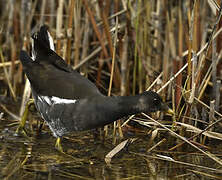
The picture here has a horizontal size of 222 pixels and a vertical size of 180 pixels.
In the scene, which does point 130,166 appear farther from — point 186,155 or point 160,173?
point 186,155

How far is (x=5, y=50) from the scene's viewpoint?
18.0 feet

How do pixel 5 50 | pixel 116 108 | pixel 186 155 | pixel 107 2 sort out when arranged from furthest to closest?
pixel 5 50, pixel 107 2, pixel 186 155, pixel 116 108

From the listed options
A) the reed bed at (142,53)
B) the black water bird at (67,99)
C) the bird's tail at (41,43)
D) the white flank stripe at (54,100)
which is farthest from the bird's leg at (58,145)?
the bird's tail at (41,43)

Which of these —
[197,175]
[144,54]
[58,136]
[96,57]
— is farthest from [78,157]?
[96,57]

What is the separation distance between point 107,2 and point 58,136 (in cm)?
153

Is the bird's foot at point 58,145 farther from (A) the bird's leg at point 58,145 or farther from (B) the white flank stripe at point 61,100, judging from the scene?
(B) the white flank stripe at point 61,100

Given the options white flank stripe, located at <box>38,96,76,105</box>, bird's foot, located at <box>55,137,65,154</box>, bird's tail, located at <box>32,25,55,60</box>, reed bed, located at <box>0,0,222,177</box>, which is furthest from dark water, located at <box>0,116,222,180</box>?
bird's tail, located at <box>32,25,55,60</box>

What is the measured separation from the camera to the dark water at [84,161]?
3.31 m

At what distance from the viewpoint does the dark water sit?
Answer: 3.31m

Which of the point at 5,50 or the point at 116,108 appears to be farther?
the point at 5,50

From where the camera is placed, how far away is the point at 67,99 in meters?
3.77

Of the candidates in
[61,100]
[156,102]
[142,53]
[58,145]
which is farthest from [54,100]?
[142,53]

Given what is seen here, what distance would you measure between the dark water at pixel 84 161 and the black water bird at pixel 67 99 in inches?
8.1

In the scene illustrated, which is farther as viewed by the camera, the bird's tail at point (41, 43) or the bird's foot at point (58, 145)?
the bird's tail at point (41, 43)
